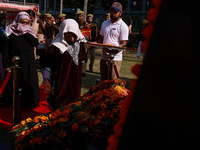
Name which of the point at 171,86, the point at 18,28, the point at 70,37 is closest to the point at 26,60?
the point at 18,28

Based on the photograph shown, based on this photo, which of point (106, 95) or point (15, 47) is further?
point (15, 47)

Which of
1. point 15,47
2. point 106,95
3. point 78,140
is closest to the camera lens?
point 78,140

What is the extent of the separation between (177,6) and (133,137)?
518 mm

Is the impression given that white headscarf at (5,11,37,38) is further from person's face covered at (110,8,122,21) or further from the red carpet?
person's face covered at (110,8,122,21)

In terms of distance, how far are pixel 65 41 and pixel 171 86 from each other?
3119 mm

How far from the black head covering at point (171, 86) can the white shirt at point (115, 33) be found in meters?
3.87

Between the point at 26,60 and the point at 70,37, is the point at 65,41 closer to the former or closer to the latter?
the point at 70,37

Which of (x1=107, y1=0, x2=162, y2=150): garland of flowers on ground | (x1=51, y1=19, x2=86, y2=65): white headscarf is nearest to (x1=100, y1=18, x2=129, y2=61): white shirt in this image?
(x1=51, y1=19, x2=86, y2=65): white headscarf

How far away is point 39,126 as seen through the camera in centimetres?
189

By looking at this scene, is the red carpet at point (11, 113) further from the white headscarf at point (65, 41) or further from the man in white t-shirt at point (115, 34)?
the man in white t-shirt at point (115, 34)

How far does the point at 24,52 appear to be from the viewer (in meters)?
3.82

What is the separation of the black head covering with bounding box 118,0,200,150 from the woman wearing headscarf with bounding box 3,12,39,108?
350 centimetres

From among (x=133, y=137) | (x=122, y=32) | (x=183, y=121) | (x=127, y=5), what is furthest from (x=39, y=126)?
(x=127, y=5)

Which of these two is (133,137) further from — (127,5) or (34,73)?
(127,5)
